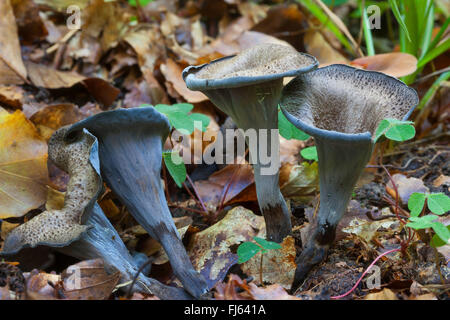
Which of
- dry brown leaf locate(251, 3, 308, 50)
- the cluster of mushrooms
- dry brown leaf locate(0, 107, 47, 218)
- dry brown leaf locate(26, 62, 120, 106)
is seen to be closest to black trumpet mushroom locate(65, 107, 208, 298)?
the cluster of mushrooms

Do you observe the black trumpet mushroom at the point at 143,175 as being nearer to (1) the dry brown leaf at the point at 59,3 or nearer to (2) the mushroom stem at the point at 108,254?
(2) the mushroom stem at the point at 108,254

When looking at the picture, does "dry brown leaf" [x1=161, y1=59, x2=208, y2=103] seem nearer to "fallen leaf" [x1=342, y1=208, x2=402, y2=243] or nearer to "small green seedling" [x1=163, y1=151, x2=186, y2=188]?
"small green seedling" [x1=163, y1=151, x2=186, y2=188]

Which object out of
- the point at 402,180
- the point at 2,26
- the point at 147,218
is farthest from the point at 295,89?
the point at 2,26

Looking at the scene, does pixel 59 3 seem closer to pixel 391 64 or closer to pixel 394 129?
pixel 391 64

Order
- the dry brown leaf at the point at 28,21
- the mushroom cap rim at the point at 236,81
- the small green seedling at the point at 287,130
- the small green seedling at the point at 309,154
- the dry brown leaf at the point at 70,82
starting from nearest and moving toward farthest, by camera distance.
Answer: the mushroom cap rim at the point at 236,81
the small green seedling at the point at 287,130
the small green seedling at the point at 309,154
the dry brown leaf at the point at 70,82
the dry brown leaf at the point at 28,21

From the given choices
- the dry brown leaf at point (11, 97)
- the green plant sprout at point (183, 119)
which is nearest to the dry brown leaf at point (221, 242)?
the green plant sprout at point (183, 119)
